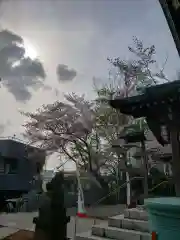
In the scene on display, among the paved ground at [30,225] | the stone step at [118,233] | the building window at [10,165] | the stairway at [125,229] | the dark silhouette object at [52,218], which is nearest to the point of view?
the dark silhouette object at [52,218]

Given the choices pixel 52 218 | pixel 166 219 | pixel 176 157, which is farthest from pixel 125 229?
pixel 52 218

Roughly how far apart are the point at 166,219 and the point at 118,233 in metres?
2.98

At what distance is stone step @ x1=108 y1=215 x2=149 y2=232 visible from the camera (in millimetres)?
5031

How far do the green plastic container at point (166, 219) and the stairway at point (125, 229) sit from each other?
2.52 metres

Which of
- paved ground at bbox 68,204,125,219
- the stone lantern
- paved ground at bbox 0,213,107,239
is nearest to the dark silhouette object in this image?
the stone lantern

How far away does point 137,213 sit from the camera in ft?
18.2

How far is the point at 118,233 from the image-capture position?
5.01 meters

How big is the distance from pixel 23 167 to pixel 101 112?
332 inches

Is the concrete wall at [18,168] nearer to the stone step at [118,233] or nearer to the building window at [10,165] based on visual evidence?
the building window at [10,165]

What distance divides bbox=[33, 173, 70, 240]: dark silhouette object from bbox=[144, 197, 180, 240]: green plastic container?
911 millimetres

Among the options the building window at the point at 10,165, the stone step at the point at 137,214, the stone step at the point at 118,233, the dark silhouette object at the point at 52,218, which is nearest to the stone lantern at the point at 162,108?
the stone step at the point at 118,233

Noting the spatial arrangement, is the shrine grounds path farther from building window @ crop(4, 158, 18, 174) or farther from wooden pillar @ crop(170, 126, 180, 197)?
building window @ crop(4, 158, 18, 174)

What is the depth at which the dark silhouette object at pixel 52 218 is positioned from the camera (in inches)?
82.9

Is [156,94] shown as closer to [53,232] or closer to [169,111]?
[169,111]
